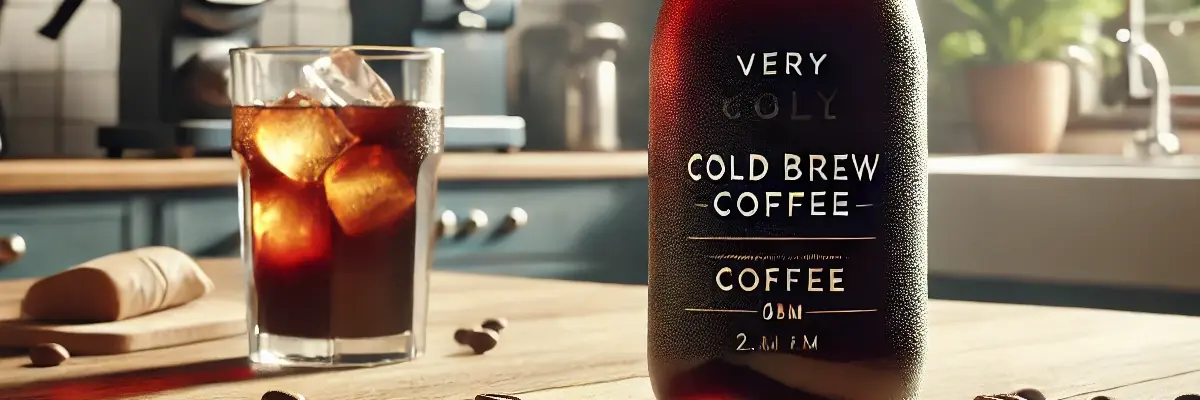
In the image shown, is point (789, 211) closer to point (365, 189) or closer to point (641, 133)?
point (365, 189)

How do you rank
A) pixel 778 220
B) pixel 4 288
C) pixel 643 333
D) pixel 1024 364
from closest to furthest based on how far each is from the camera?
pixel 778 220, pixel 1024 364, pixel 643 333, pixel 4 288

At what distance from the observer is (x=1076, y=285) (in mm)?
2410

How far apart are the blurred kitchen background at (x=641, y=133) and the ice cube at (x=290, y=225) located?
4.47ft

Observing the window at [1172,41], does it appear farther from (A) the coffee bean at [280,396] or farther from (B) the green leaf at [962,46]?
(A) the coffee bean at [280,396]

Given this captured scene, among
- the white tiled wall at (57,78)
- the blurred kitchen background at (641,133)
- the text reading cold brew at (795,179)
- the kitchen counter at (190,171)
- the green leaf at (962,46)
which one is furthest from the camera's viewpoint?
the green leaf at (962,46)

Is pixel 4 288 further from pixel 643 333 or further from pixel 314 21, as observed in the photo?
pixel 314 21

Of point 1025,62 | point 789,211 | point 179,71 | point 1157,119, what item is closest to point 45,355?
point 789,211

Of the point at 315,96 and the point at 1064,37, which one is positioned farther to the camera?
the point at 1064,37

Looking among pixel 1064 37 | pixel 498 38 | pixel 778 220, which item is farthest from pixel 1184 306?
pixel 778 220

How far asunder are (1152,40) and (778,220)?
2.82 meters

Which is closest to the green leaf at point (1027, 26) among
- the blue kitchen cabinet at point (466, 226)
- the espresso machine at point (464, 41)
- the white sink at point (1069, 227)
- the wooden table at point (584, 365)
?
the white sink at point (1069, 227)

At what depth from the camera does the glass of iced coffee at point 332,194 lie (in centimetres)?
81

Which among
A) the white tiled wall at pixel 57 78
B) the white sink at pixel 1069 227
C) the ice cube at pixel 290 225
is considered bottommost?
the white sink at pixel 1069 227

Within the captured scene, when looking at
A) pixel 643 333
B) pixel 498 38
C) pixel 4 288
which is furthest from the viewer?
pixel 498 38
